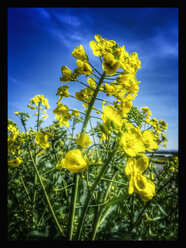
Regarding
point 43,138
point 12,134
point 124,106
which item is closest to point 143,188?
point 124,106

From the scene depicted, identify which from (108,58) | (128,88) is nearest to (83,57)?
(108,58)

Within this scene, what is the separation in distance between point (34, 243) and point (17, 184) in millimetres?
1066

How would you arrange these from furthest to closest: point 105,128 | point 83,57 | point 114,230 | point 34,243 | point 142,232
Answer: point 142,232 → point 114,230 → point 34,243 → point 83,57 → point 105,128

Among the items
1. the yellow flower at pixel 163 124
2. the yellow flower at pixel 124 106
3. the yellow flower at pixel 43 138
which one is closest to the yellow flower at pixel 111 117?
the yellow flower at pixel 124 106

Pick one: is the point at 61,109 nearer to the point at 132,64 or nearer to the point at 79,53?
the point at 79,53

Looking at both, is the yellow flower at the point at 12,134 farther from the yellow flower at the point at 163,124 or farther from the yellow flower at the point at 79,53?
the yellow flower at the point at 163,124

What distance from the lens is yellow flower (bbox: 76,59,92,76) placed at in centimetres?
79

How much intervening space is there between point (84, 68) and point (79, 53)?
11 centimetres

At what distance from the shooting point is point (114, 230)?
4.48 feet

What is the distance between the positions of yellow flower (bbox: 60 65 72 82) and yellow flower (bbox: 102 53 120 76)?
0.23 m

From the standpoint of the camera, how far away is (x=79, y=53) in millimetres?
834

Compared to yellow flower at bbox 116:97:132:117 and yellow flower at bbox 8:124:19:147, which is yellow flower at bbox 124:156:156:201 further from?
yellow flower at bbox 8:124:19:147

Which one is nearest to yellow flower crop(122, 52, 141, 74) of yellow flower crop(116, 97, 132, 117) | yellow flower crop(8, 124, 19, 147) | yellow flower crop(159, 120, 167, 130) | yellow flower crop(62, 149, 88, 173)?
yellow flower crop(116, 97, 132, 117)
